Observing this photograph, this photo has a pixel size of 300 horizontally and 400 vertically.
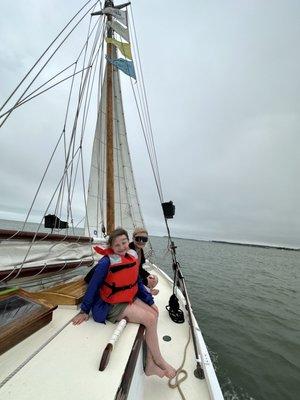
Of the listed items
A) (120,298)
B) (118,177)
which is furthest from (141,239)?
(118,177)

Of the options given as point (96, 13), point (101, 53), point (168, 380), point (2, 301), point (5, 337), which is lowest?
point (168, 380)

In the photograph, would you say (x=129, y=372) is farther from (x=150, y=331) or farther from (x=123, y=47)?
(x=123, y=47)

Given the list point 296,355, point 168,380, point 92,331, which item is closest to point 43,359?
point 92,331

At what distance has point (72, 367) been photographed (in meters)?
1.73

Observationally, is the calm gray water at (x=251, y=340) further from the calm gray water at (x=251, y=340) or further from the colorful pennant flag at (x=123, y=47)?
the colorful pennant flag at (x=123, y=47)

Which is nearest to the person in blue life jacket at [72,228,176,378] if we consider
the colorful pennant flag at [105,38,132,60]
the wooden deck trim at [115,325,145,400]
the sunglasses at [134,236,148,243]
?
the wooden deck trim at [115,325,145,400]

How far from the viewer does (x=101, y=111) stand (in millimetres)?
7590

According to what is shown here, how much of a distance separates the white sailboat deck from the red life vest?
11.0 inches

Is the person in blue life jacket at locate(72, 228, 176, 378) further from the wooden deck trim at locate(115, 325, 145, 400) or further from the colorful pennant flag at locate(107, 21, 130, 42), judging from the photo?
the colorful pennant flag at locate(107, 21, 130, 42)

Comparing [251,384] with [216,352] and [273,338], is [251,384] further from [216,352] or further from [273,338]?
[273,338]

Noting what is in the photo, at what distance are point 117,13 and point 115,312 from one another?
Answer: 8.25 m

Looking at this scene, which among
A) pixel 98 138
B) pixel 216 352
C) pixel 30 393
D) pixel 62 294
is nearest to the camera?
pixel 30 393

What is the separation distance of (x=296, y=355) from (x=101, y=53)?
9413mm

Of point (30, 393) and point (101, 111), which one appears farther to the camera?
point (101, 111)
